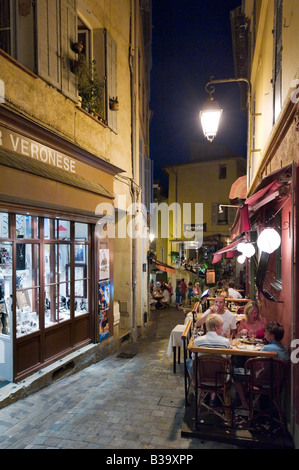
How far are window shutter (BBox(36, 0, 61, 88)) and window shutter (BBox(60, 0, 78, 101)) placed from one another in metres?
0.19

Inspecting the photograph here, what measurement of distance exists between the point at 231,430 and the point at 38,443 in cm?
272

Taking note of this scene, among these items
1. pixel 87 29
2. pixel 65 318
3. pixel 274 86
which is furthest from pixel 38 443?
pixel 87 29

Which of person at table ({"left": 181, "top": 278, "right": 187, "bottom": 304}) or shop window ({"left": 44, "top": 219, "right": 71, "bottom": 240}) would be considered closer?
shop window ({"left": 44, "top": 219, "right": 71, "bottom": 240})

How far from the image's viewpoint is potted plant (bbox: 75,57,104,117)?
26.4ft

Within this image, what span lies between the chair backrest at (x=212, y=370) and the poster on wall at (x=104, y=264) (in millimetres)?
4606

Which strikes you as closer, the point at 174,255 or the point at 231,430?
the point at 231,430

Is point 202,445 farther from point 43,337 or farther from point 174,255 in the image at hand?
point 174,255

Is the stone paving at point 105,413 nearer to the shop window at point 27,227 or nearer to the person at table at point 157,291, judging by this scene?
the shop window at point 27,227

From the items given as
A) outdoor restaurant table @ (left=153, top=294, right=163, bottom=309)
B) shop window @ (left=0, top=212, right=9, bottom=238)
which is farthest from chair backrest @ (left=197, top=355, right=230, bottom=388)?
outdoor restaurant table @ (left=153, top=294, right=163, bottom=309)

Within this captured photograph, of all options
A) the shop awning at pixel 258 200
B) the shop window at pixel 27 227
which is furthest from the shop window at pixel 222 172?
the shop window at pixel 27 227

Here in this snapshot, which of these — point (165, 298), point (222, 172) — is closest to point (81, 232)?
point (165, 298)

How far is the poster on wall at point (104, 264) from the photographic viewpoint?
28.9 ft

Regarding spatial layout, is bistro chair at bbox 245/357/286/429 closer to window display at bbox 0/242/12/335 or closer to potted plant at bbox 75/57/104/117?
window display at bbox 0/242/12/335

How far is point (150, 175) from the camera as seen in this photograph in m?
16.0
